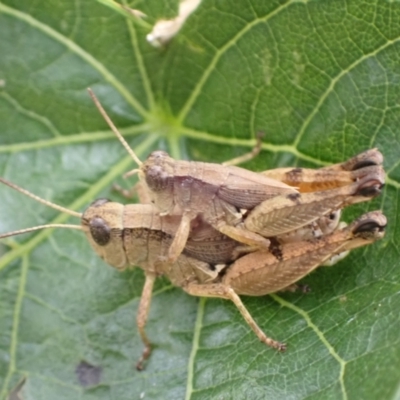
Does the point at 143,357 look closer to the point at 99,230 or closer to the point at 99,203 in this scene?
the point at 99,230

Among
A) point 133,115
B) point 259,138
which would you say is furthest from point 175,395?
point 133,115

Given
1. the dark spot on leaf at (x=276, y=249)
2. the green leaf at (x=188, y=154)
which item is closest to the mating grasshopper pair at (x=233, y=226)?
the dark spot on leaf at (x=276, y=249)

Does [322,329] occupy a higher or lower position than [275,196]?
lower

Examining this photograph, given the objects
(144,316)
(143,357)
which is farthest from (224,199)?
(143,357)

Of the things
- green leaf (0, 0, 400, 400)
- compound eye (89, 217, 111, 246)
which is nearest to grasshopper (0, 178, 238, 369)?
compound eye (89, 217, 111, 246)

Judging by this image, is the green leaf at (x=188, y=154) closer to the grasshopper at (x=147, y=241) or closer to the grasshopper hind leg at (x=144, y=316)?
the grasshopper hind leg at (x=144, y=316)

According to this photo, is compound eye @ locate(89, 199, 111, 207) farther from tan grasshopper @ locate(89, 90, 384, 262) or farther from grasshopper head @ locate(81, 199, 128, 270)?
tan grasshopper @ locate(89, 90, 384, 262)

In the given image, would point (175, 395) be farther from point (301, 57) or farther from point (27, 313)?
point (301, 57)
